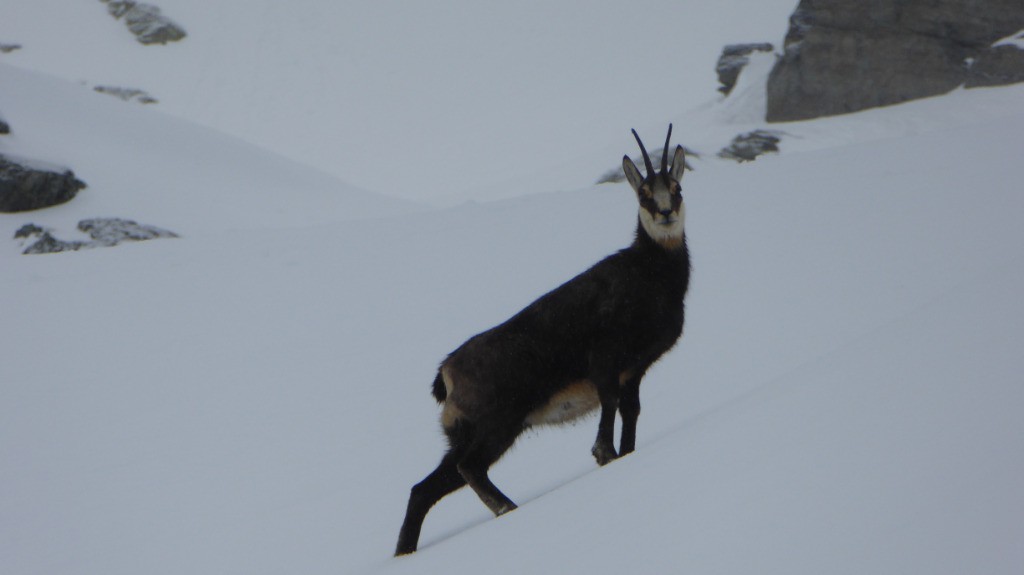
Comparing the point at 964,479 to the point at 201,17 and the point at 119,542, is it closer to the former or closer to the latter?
the point at 119,542

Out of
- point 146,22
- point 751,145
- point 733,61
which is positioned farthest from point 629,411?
point 146,22

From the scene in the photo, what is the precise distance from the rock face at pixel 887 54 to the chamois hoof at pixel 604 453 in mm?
21622

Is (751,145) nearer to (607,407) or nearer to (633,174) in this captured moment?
(633,174)

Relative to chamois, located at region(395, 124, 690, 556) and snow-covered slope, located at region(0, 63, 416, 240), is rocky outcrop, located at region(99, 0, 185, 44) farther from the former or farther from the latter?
chamois, located at region(395, 124, 690, 556)

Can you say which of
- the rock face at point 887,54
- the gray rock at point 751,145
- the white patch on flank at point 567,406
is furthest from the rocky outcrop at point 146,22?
the white patch on flank at point 567,406

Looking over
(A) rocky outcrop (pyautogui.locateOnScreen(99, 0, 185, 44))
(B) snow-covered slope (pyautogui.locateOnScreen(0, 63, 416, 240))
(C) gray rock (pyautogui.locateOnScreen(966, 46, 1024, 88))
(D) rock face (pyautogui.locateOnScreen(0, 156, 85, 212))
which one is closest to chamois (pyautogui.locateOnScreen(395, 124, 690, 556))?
(B) snow-covered slope (pyautogui.locateOnScreen(0, 63, 416, 240))

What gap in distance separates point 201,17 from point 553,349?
53983 mm

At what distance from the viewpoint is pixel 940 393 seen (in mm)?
2842

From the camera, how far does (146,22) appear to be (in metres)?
49.6

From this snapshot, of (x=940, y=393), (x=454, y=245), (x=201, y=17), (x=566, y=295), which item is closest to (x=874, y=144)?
(x=454, y=245)

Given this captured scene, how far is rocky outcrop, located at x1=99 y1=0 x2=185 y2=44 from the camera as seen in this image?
49.0 meters

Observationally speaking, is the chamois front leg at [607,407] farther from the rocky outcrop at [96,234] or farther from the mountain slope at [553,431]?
the rocky outcrop at [96,234]

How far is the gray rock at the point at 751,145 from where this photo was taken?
73.2ft

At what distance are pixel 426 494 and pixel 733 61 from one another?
28.1 metres
